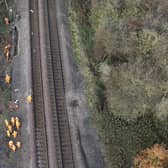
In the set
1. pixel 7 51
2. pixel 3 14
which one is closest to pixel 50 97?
pixel 7 51

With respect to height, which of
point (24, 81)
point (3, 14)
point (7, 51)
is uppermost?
point (3, 14)

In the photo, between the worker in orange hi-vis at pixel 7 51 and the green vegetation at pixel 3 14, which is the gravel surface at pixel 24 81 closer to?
the worker in orange hi-vis at pixel 7 51

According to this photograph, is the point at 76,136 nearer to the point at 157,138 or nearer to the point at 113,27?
the point at 157,138

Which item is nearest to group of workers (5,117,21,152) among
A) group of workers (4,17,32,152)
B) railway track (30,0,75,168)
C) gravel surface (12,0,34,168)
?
group of workers (4,17,32,152)

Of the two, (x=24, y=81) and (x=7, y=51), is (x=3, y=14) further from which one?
(x=24, y=81)

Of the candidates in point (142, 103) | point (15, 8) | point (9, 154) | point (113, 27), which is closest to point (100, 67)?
point (113, 27)

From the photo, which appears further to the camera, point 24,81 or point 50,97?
point 24,81

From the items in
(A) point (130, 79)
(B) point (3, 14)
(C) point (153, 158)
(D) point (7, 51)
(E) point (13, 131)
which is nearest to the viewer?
(C) point (153, 158)
